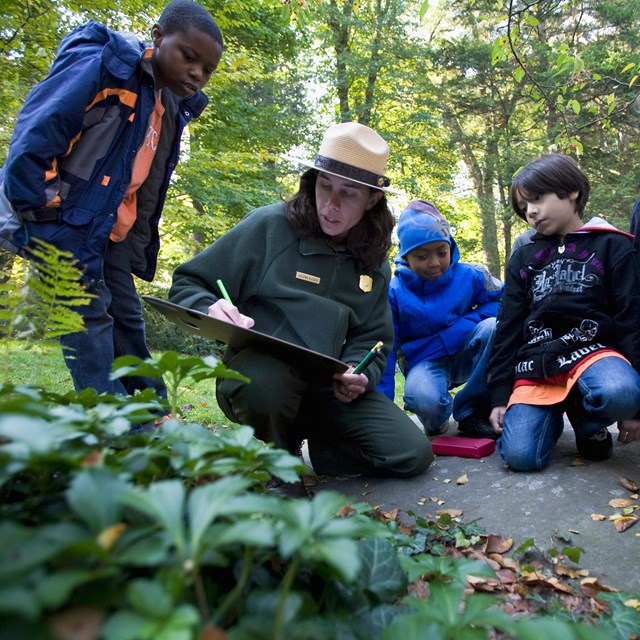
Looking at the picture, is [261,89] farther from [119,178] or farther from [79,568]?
[79,568]

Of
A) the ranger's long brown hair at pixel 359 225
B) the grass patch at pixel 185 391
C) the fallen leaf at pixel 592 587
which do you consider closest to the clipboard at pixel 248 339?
the ranger's long brown hair at pixel 359 225

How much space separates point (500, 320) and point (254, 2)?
9357 mm

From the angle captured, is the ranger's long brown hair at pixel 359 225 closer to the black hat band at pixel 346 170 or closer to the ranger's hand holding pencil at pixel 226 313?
the black hat band at pixel 346 170

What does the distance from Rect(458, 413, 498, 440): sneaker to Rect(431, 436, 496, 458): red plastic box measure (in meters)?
0.15

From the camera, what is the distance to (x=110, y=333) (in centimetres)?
278

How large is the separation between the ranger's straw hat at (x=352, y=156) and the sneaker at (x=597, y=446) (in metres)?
1.65

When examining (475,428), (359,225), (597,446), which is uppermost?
(359,225)

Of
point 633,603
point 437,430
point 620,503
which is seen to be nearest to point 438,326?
point 437,430

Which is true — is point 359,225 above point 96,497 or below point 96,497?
above

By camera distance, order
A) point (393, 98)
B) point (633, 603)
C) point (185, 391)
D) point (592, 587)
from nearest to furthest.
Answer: point (633, 603), point (592, 587), point (185, 391), point (393, 98)

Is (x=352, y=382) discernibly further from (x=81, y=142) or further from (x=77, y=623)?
(x=77, y=623)

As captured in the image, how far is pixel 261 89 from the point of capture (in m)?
16.1

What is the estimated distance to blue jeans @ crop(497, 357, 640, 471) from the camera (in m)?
2.55

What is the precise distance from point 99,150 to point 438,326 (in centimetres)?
226
